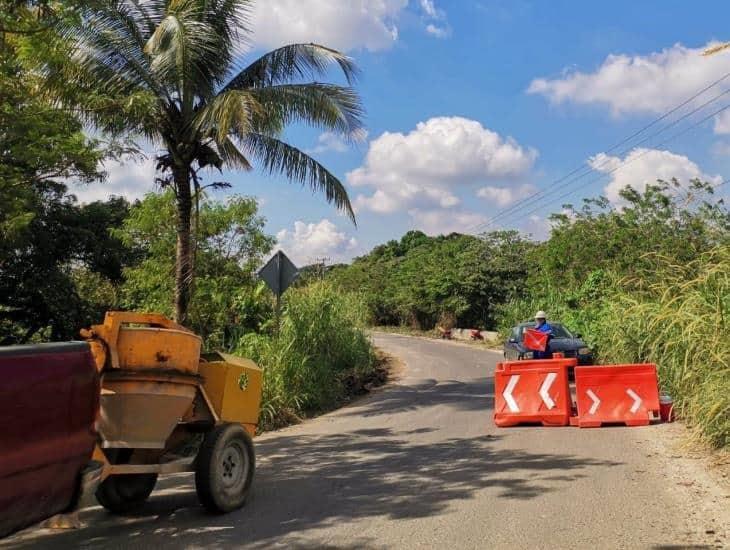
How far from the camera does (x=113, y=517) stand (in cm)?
595

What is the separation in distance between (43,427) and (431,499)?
363cm

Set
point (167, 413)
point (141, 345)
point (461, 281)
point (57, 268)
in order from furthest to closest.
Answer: point (461, 281) < point (57, 268) < point (167, 413) < point (141, 345)

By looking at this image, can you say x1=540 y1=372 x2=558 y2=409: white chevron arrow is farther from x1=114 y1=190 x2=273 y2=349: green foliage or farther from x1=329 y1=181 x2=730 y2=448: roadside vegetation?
x1=114 y1=190 x2=273 y2=349: green foliage

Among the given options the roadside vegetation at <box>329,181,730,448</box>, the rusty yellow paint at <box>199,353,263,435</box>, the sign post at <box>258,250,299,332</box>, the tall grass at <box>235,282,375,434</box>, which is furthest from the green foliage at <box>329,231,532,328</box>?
the rusty yellow paint at <box>199,353,263,435</box>

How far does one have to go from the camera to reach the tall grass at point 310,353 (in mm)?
12242

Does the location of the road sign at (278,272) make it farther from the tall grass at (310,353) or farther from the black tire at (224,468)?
the black tire at (224,468)

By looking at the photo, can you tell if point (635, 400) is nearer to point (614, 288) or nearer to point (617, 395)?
point (617, 395)

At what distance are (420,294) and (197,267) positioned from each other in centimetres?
2985

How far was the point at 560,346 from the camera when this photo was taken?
15.2 meters

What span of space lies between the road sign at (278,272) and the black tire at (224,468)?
23.0ft

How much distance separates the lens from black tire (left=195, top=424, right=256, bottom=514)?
5.70 metres

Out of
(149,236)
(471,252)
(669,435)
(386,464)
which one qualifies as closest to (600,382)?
(669,435)

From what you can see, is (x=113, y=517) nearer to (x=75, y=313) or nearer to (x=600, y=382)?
(x=600, y=382)

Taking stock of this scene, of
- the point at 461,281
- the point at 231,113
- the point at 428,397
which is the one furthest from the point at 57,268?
the point at 461,281
